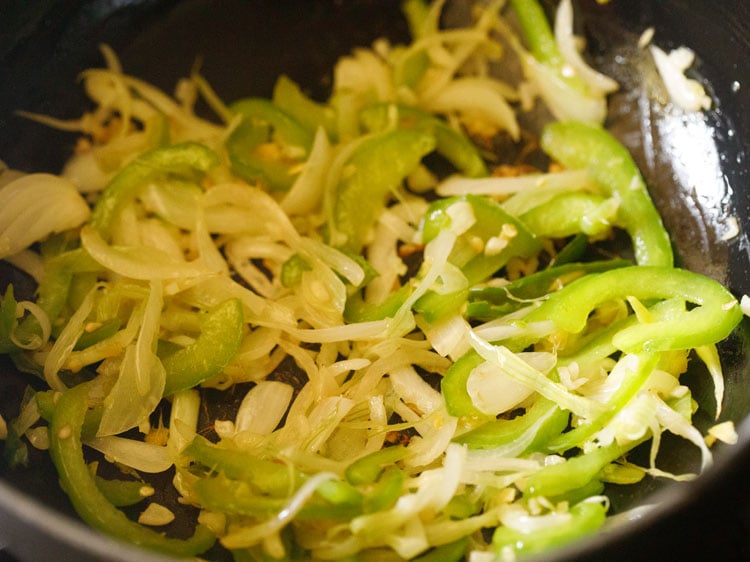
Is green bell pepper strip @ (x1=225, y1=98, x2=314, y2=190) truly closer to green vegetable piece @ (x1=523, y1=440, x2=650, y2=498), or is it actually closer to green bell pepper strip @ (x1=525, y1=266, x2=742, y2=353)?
green bell pepper strip @ (x1=525, y1=266, x2=742, y2=353)

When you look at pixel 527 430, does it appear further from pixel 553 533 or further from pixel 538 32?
pixel 538 32

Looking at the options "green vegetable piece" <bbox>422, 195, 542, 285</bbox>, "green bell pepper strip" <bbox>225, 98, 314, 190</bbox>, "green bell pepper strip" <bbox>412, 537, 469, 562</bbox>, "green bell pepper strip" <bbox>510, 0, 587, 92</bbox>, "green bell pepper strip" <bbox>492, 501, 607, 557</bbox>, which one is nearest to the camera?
"green bell pepper strip" <bbox>492, 501, 607, 557</bbox>

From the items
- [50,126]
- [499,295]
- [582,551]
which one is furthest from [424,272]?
[50,126]

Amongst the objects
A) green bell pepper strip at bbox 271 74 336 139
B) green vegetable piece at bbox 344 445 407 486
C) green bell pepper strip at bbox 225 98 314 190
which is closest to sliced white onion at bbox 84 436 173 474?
green vegetable piece at bbox 344 445 407 486

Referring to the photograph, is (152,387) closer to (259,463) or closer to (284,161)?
(259,463)

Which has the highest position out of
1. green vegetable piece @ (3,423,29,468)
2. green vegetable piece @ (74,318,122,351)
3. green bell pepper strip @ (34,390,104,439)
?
green vegetable piece @ (74,318,122,351)

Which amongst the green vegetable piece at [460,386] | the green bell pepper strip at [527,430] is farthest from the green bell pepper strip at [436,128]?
the green bell pepper strip at [527,430]
